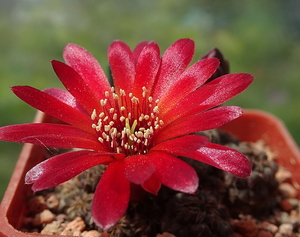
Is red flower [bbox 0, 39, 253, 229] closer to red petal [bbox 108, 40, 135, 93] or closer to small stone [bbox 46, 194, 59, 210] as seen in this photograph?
red petal [bbox 108, 40, 135, 93]

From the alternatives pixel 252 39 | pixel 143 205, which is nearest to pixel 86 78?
pixel 143 205

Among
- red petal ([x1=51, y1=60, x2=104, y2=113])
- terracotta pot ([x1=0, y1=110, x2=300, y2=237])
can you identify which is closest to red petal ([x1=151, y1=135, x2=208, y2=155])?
red petal ([x1=51, y1=60, x2=104, y2=113])

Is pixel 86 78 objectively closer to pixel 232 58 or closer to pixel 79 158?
pixel 79 158

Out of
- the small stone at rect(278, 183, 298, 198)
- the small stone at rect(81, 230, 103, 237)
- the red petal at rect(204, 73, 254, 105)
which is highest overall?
the red petal at rect(204, 73, 254, 105)

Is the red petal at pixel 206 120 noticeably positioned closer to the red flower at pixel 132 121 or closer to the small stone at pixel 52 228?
the red flower at pixel 132 121

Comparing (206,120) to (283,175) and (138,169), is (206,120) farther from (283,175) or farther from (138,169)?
(283,175)

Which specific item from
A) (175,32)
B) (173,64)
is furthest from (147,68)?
(175,32)
